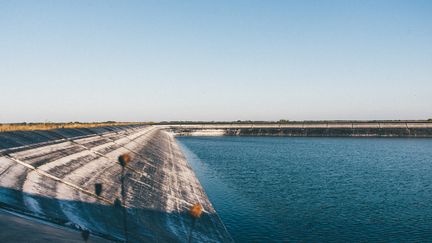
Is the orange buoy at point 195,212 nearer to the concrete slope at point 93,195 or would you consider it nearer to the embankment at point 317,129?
the concrete slope at point 93,195

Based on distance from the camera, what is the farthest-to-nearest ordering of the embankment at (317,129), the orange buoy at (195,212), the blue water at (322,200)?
the embankment at (317,129) < the blue water at (322,200) < the orange buoy at (195,212)

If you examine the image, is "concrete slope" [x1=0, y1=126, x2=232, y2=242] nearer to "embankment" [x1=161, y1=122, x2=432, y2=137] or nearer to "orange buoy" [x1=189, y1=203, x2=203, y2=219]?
"orange buoy" [x1=189, y1=203, x2=203, y2=219]

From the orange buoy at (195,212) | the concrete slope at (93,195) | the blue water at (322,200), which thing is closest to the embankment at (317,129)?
the blue water at (322,200)

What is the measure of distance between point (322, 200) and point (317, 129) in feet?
348

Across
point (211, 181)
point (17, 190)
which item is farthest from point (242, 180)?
point (17, 190)

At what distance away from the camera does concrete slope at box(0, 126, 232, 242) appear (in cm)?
1147

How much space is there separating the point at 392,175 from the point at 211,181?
2314 centimetres

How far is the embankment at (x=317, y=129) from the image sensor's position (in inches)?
4572

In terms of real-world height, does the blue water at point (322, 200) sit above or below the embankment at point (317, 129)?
below

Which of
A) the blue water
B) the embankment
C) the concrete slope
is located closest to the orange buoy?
the concrete slope

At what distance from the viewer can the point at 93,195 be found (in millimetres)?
15898

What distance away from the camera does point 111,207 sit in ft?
49.9

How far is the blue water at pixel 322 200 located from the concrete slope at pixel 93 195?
3.25 m

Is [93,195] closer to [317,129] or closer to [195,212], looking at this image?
[195,212]
